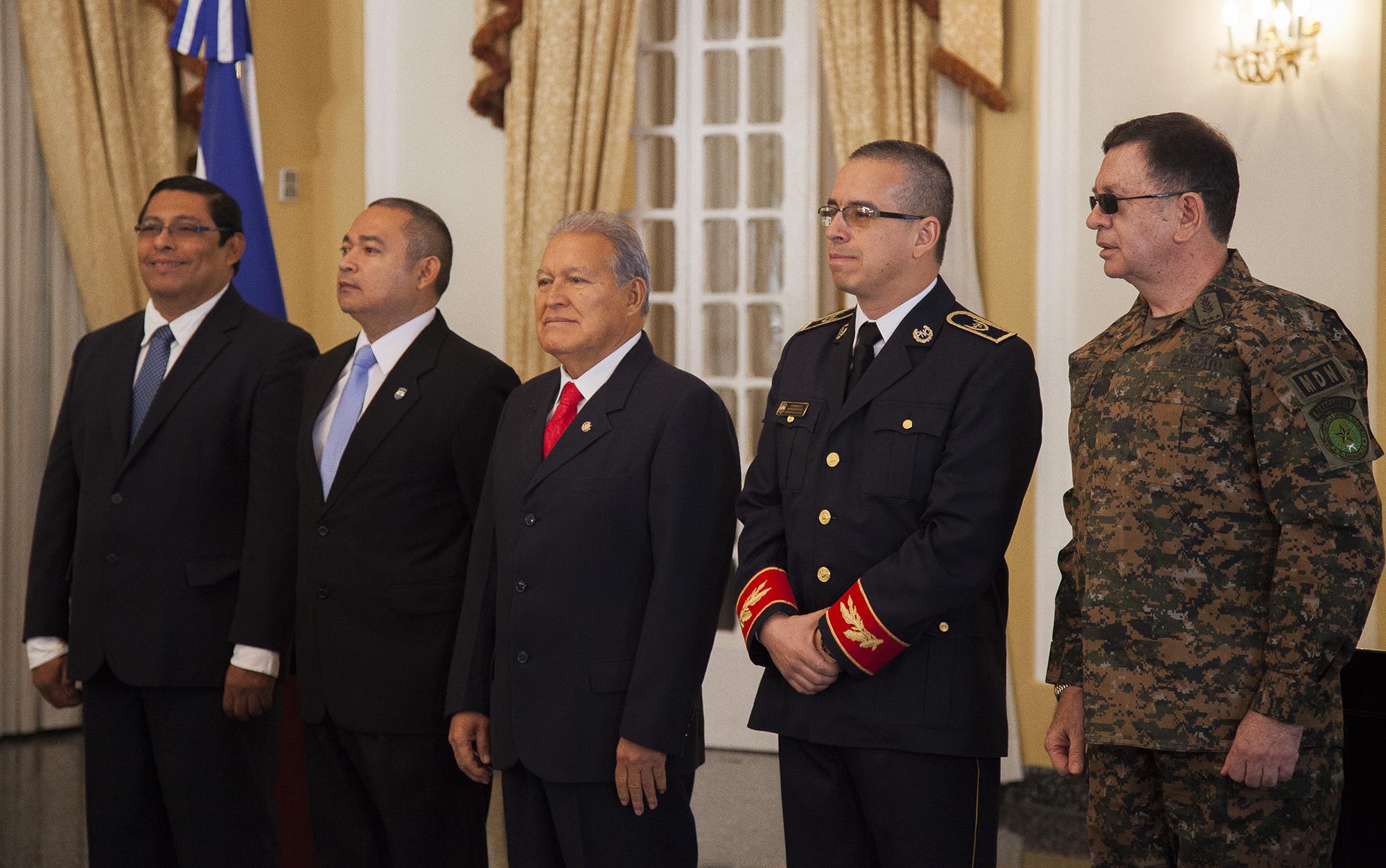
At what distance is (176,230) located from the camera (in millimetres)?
3096

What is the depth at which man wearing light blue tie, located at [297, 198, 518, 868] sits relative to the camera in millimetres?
2658

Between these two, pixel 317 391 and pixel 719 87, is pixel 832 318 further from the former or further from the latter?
pixel 719 87

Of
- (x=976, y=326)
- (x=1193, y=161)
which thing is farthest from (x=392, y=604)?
(x=1193, y=161)

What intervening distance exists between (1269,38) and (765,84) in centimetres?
183

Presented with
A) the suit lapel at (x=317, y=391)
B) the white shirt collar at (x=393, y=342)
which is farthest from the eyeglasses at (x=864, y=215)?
the suit lapel at (x=317, y=391)

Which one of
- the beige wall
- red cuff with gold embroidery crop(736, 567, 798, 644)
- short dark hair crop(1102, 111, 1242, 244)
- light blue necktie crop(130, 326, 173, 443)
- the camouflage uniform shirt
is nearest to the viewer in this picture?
the camouflage uniform shirt

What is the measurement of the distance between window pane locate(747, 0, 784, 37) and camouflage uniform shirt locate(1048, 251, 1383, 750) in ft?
10.8

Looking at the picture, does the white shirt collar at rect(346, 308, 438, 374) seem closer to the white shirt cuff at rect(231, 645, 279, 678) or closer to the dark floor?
the white shirt cuff at rect(231, 645, 279, 678)

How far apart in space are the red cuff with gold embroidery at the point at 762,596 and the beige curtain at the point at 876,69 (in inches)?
106

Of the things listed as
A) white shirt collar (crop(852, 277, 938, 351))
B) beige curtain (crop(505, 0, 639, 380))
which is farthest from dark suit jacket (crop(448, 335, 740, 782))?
beige curtain (crop(505, 0, 639, 380))

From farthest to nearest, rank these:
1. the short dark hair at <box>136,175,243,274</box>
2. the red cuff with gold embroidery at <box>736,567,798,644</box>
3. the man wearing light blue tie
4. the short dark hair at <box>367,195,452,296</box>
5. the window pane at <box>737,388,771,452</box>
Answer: the window pane at <box>737,388,771,452</box>
the short dark hair at <box>136,175,243,274</box>
the short dark hair at <box>367,195,452,296</box>
the man wearing light blue tie
the red cuff with gold embroidery at <box>736,567,798,644</box>

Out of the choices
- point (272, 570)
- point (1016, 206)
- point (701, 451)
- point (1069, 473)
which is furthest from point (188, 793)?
point (1016, 206)

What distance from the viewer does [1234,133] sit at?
4.13 metres

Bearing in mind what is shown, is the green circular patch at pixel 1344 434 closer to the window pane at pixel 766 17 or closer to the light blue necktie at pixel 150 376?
the light blue necktie at pixel 150 376
